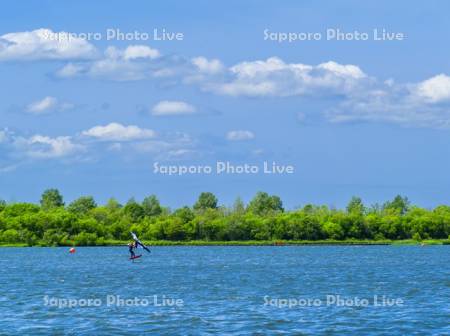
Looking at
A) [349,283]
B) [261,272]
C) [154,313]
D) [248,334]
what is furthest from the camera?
[261,272]

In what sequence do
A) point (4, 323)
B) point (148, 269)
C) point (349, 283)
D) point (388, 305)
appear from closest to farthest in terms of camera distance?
point (4, 323) < point (388, 305) < point (349, 283) < point (148, 269)

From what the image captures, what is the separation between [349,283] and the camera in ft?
258

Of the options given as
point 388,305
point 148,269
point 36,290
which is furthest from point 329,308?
point 148,269

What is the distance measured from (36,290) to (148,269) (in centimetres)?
3088

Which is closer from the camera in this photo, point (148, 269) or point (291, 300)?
point (291, 300)

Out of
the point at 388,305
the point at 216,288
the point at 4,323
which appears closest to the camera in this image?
the point at 4,323

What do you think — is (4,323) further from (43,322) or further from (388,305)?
(388,305)

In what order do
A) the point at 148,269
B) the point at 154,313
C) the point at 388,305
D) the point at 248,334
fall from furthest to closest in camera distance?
the point at 148,269, the point at 388,305, the point at 154,313, the point at 248,334

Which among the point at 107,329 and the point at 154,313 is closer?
the point at 107,329

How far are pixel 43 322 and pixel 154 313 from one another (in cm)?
694

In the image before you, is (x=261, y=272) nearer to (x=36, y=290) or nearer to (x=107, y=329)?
(x=36, y=290)

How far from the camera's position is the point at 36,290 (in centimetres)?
7225

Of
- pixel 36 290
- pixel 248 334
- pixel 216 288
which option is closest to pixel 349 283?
pixel 216 288

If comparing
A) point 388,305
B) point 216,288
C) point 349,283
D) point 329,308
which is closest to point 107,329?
point 329,308
